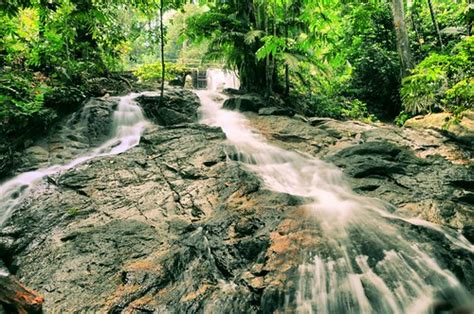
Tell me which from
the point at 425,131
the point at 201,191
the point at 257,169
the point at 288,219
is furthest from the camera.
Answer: the point at 425,131

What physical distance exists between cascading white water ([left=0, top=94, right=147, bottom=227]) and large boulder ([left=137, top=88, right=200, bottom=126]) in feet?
0.87

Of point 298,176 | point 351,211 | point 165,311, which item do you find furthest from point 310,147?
point 165,311

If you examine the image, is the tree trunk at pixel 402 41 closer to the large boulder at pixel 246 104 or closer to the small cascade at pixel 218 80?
the large boulder at pixel 246 104

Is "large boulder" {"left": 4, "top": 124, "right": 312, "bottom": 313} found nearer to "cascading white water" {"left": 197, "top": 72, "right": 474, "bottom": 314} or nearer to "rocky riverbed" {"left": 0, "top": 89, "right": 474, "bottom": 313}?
"rocky riverbed" {"left": 0, "top": 89, "right": 474, "bottom": 313}

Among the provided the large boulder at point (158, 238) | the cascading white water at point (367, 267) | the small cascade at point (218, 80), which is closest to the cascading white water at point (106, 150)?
the large boulder at point (158, 238)

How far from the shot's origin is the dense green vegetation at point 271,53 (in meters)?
4.91

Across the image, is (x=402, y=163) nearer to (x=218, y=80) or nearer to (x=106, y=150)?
(x=106, y=150)

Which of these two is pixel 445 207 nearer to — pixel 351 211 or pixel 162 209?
pixel 351 211

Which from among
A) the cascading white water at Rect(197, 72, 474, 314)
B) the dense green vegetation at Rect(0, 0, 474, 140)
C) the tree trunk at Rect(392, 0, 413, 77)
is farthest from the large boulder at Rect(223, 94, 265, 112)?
the cascading white water at Rect(197, 72, 474, 314)

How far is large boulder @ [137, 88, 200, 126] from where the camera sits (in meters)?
8.24

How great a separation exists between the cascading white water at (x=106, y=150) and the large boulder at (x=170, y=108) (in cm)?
27

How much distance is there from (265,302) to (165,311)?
0.84m

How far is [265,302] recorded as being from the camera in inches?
106

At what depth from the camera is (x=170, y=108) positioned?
855 cm
